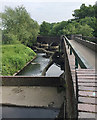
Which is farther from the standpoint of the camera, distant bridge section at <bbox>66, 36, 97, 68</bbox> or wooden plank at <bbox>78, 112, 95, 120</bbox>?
distant bridge section at <bbox>66, 36, 97, 68</bbox>

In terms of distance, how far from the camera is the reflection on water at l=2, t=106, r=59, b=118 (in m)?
7.83

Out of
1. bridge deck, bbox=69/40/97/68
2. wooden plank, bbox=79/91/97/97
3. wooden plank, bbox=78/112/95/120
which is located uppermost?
bridge deck, bbox=69/40/97/68

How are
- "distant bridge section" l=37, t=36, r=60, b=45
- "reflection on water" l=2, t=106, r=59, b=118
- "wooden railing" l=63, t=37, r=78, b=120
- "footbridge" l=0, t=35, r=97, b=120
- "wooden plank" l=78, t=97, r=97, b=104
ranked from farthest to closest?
"distant bridge section" l=37, t=36, r=60, b=45
"reflection on water" l=2, t=106, r=59, b=118
"footbridge" l=0, t=35, r=97, b=120
"wooden railing" l=63, t=37, r=78, b=120
"wooden plank" l=78, t=97, r=97, b=104

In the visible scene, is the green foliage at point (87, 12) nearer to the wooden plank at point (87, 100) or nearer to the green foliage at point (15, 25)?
the green foliage at point (15, 25)

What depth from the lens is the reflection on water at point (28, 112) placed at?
7.83 m

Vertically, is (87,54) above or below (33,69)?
above

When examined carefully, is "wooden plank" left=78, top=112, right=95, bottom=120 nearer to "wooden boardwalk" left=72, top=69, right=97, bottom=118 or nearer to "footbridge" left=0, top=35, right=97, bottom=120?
"wooden boardwalk" left=72, top=69, right=97, bottom=118

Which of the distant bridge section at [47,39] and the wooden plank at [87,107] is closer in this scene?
the wooden plank at [87,107]

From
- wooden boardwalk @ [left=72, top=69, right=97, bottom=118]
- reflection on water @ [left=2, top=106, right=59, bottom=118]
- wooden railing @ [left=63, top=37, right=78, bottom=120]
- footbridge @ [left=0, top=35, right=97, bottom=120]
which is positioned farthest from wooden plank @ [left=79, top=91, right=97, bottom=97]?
reflection on water @ [left=2, top=106, right=59, bottom=118]

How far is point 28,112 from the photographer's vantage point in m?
8.18

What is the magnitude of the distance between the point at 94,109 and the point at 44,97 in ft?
28.4

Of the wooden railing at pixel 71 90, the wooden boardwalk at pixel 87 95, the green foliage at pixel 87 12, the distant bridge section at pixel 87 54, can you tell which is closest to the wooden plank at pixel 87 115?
the wooden boardwalk at pixel 87 95

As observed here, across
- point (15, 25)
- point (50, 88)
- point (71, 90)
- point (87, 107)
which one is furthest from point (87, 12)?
point (87, 107)

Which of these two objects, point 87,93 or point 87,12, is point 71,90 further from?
point 87,12
